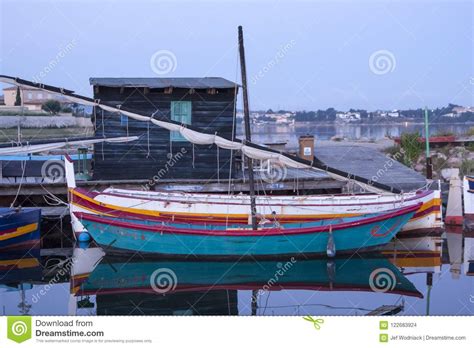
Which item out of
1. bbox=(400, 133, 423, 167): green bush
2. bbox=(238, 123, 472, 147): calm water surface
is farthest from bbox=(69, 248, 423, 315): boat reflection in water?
bbox=(238, 123, 472, 147): calm water surface

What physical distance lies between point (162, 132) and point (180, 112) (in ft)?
2.42

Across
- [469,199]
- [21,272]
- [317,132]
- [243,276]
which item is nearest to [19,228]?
[21,272]

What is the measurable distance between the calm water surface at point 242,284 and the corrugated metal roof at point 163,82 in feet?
16.2

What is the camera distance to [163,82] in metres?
19.3

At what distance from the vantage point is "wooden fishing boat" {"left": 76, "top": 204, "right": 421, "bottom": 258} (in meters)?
14.7

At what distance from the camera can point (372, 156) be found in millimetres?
22812

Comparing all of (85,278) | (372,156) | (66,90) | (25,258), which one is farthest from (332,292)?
(372,156)

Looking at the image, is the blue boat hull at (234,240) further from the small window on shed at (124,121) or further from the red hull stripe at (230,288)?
the small window on shed at (124,121)

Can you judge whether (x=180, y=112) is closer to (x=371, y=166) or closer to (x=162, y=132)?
(x=162, y=132)

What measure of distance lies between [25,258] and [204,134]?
5.19m

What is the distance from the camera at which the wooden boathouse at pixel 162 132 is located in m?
19.1
